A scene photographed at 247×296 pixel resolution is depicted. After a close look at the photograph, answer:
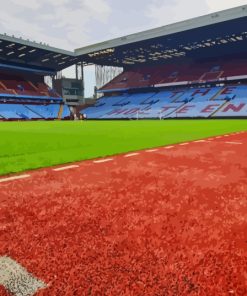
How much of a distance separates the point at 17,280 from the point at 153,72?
5745cm

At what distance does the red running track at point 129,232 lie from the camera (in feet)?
6.32

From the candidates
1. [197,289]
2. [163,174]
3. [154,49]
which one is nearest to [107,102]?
[154,49]

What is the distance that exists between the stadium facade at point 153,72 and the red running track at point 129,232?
112 feet

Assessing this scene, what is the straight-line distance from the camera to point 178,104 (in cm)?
4512

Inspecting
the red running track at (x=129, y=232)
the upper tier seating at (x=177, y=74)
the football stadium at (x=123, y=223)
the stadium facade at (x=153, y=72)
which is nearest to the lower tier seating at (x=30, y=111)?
the stadium facade at (x=153, y=72)

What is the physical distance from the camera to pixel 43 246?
2.43m

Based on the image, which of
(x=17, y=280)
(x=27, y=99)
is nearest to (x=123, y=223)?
(x=17, y=280)

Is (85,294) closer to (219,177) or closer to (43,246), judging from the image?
(43,246)

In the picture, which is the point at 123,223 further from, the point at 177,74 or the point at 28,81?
the point at 28,81

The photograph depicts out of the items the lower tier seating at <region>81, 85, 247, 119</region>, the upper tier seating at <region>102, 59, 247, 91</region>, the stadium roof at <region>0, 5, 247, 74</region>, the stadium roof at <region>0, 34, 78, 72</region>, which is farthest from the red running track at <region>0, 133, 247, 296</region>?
the upper tier seating at <region>102, 59, 247, 91</region>

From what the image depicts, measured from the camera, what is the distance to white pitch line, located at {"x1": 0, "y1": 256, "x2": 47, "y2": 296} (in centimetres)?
181

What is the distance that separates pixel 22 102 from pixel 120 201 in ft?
172

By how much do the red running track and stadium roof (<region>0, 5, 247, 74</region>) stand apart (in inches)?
1345

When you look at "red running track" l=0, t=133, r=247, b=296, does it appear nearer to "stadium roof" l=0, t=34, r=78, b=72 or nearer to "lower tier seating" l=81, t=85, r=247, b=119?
"lower tier seating" l=81, t=85, r=247, b=119
